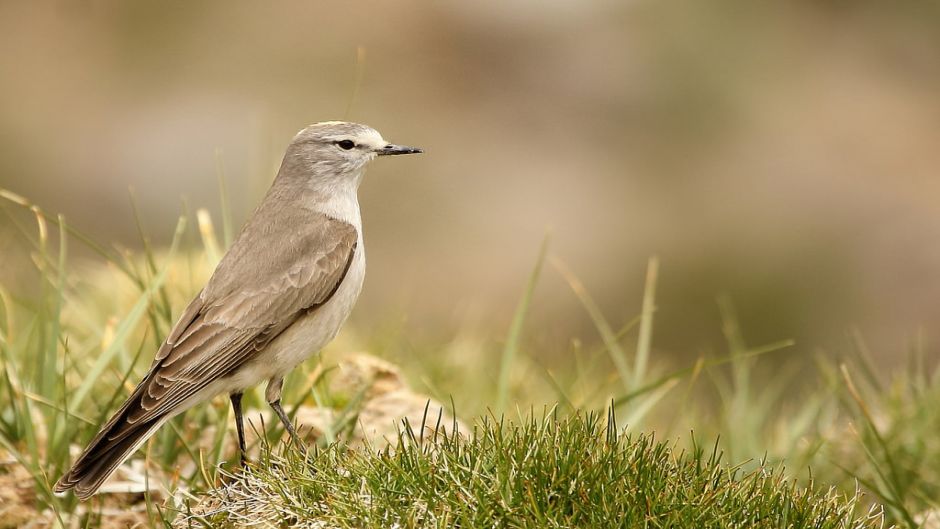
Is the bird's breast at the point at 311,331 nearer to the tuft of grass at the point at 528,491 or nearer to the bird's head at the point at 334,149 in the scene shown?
the bird's head at the point at 334,149

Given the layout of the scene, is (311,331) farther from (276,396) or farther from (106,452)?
(106,452)

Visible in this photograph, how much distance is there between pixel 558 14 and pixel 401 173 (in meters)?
4.41

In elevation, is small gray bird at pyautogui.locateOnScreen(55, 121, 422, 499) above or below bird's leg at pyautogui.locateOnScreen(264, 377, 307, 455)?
above

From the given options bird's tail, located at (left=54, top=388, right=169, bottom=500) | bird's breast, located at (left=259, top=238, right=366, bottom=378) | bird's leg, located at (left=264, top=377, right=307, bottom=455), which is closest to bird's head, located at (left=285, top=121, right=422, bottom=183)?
bird's breast, located at (left=259, top=238, right=366, bottom=378)

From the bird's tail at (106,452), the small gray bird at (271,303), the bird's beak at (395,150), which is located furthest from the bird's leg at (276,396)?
the bird's beak at (395,150)

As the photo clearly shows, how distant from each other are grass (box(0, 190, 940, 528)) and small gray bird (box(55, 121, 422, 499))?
241mm

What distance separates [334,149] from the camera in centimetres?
555

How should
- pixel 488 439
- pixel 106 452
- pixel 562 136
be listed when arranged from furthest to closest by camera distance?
pixel 562 136
pixel 106 452
pixel 488 439

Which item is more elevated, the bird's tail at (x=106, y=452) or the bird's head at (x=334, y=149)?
the bird's head at (x=334, y=149)

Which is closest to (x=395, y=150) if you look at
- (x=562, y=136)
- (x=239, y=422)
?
(x=239, y=422)

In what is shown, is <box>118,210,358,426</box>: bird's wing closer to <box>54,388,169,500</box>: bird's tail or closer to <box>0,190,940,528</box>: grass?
<box>54,388,169,500</box>: bird's tail

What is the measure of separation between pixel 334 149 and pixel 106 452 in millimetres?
1839

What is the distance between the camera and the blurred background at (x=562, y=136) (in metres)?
15.6

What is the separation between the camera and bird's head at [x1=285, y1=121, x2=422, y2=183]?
218 inches
